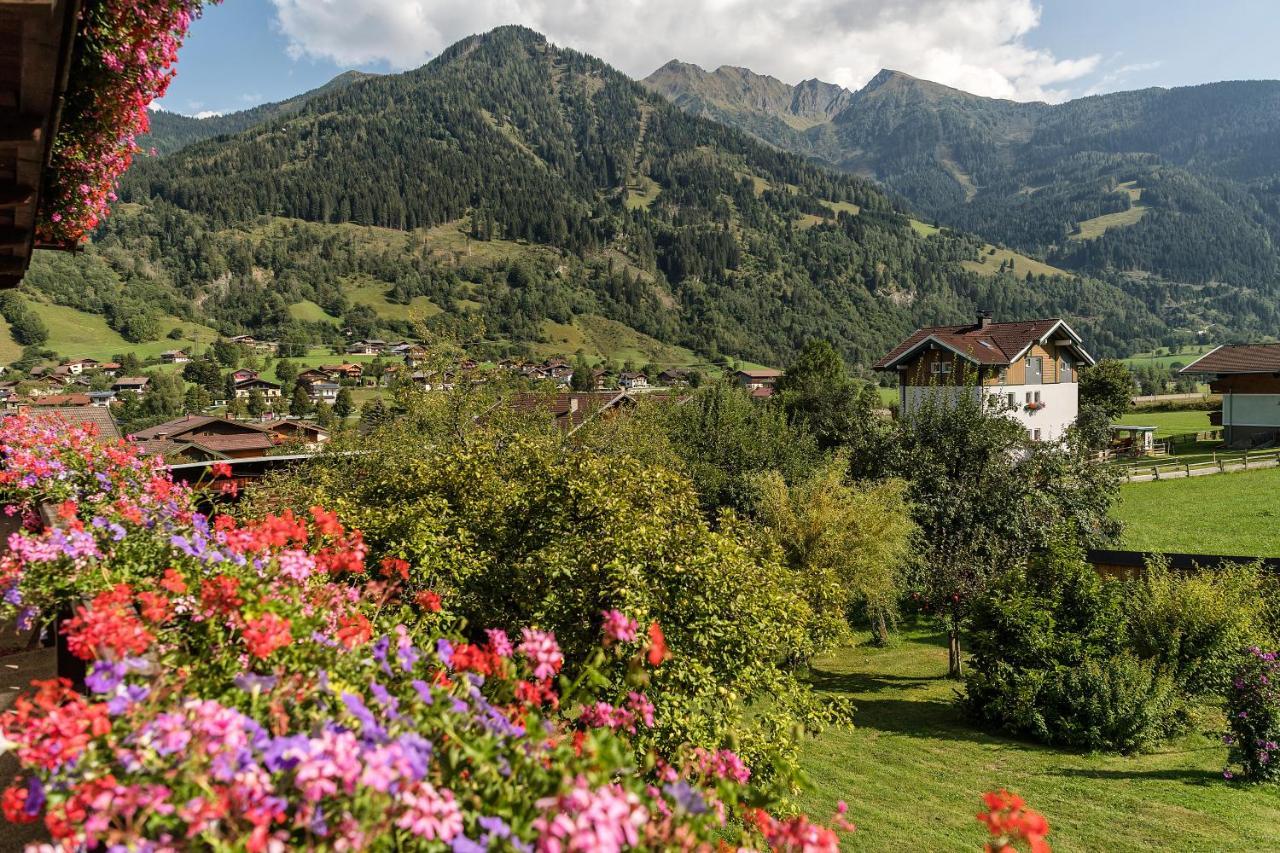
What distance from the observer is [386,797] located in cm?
190

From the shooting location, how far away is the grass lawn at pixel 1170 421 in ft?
203

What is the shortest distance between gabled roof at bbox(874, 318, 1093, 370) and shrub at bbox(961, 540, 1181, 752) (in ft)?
99.4

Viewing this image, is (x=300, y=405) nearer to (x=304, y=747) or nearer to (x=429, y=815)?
(x=304, y=747)

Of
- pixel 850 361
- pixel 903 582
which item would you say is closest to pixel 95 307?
pixel 850 361

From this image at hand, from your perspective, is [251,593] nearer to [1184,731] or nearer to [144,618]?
[144,618]

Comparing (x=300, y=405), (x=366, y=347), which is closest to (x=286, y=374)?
(x=300, y=405)

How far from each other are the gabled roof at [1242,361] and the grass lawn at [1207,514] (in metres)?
15.0

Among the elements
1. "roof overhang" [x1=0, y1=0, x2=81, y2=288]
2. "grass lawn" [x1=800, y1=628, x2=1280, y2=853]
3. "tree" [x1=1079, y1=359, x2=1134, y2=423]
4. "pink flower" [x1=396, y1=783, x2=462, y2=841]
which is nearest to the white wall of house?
"tree" [x1=1079, y1=359, x2=1134, y2=423]

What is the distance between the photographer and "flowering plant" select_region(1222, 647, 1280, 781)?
11.1m

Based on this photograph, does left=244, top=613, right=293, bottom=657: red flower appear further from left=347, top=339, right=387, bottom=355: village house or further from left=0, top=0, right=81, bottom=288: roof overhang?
left=347, top=339, right=387, bottom=355: village house

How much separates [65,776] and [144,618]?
49.5 inches

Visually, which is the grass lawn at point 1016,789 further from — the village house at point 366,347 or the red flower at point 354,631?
the village house at point 366,347

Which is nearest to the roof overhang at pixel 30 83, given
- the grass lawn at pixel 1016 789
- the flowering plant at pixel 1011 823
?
the flowering plant at pixel 1011 823

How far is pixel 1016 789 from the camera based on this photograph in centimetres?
1153
